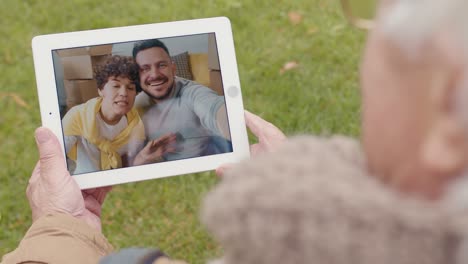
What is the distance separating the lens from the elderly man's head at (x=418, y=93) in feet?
1.75

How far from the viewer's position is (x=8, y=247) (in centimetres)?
216

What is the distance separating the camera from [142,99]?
1590 mm

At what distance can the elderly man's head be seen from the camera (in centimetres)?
53

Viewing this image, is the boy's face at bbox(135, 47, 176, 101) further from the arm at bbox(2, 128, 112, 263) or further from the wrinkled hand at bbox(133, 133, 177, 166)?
the arm at bbox(2, 128, 112, 263)

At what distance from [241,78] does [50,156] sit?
1229mm

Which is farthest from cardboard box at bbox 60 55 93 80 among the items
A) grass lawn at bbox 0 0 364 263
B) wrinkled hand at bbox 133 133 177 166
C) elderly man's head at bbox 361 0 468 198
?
elderly man's head at bbox 361 0 468 198

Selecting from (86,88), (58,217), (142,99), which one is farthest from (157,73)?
(58,217)

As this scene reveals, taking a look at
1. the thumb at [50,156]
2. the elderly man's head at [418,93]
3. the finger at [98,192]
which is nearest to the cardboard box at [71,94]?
the thumb at [50,156]

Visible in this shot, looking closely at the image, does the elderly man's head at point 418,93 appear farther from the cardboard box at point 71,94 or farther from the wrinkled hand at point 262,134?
the cardboard box at point 71,94

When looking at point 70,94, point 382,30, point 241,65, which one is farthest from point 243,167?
point 241,65

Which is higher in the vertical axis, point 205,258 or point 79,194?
point 79,194

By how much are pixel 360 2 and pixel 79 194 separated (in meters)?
0.85

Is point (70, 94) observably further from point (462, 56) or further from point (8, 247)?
point (462, 56)

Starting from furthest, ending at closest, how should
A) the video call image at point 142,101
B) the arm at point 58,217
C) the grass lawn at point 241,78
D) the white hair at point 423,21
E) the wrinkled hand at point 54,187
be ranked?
the grass lawn at point 241,78, the video call image at point 142,101, the wrinkled hand at point 54,187, the arm at point 58,217, the white hair at point 423,21
